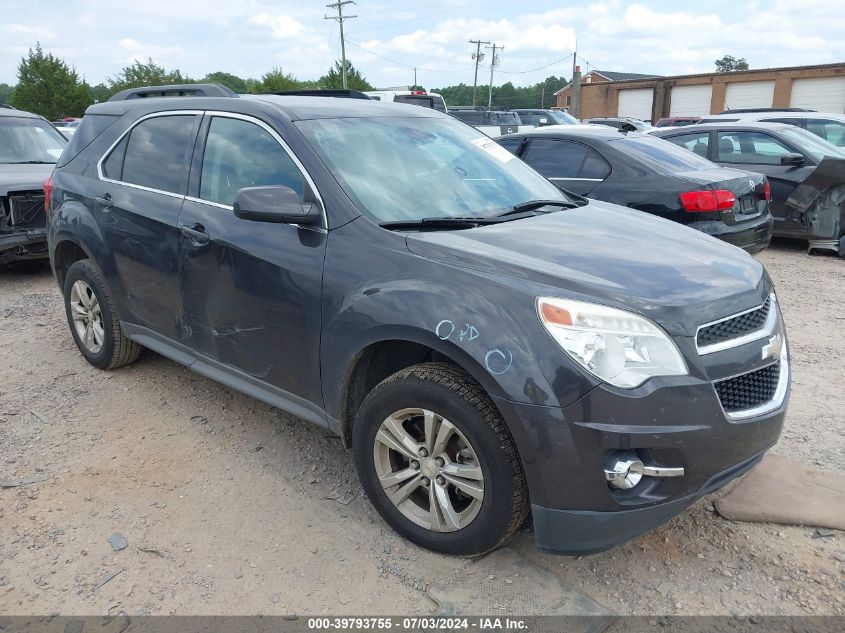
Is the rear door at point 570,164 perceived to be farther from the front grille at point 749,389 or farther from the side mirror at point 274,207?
the front grille at point 749,389

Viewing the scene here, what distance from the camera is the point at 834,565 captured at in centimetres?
270

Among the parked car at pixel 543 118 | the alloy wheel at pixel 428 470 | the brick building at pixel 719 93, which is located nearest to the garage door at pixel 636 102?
the brick building at pixel 719 93

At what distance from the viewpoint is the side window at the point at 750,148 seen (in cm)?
855

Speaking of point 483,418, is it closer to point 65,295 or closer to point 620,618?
point 620,618

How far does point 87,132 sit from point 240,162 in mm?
1842

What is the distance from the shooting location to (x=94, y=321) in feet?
15.4

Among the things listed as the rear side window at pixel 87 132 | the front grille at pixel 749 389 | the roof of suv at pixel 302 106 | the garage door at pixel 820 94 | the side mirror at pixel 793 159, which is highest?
the garage door at pixel 820 94

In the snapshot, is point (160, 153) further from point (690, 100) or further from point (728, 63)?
point (728, 63)

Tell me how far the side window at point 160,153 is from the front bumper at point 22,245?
364cm

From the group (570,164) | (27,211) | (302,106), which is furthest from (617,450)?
(27,211)

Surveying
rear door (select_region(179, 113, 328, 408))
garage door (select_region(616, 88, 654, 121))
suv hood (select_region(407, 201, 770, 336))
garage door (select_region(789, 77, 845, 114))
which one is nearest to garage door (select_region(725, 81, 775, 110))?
garage door (select_region(789, 77, 845, 114))

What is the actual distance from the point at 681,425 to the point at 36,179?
7.45 meters

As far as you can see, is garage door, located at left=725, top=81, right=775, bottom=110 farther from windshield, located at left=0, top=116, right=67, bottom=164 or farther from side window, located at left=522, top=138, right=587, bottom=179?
windshield, located at left=0, top=116, right=67, bottom=164

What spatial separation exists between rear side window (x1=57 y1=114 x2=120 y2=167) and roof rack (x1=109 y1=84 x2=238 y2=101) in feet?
0.82
